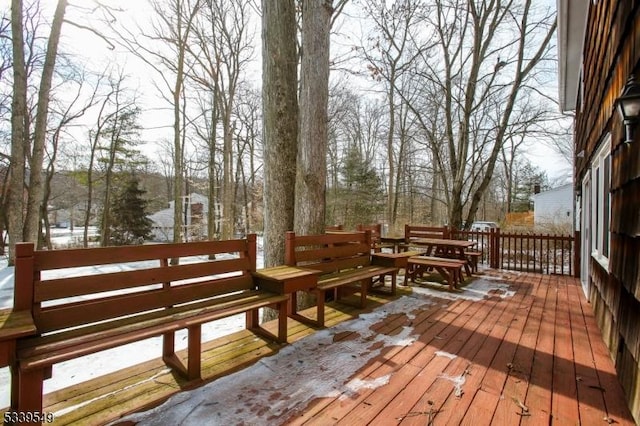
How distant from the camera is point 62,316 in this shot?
2.16 metres

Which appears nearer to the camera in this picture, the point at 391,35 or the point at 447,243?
the point at 447,243

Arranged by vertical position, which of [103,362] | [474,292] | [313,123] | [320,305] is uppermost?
[313,123]

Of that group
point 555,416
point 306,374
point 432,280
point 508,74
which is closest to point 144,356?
point 306,374

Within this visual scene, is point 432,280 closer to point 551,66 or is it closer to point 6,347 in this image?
point 6,347

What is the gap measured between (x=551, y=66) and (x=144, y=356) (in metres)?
12.3

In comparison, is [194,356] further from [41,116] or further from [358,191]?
[358,191]

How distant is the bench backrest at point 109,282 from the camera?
2041mm

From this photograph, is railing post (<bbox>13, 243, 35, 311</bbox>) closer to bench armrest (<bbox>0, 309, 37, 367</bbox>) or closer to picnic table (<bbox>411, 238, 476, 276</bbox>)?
bench armrest (<bbox>0, 309, 37, 367</bbox>)

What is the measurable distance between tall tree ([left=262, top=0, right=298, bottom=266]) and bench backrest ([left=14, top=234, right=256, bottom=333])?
170 cm

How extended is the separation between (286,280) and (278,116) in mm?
2754

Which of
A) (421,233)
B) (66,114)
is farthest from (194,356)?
(66,114)

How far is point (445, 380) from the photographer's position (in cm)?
252

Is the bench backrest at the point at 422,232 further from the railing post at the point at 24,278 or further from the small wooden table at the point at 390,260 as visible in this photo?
the railing post at the point at 24,278

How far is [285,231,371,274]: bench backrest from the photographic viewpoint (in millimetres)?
3871
